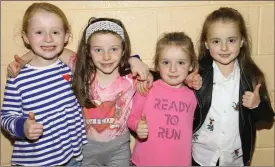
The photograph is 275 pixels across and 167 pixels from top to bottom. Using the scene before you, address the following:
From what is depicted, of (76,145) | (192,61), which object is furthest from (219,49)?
(76,145)

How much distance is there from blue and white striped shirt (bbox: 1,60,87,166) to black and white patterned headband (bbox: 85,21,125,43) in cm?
26

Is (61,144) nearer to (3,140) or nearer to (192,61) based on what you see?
(3,140)

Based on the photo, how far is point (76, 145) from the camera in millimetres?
1765

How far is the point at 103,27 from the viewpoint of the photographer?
5.72 ft

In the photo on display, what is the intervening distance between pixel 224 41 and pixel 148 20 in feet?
1.57

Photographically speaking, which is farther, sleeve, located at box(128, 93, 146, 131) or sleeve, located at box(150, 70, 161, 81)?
sleeve, located at box(150, 70, 161, 81)

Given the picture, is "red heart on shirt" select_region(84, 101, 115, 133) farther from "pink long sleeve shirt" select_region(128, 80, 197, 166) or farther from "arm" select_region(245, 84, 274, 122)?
"arm" select_region(245, 84, 274, 122)

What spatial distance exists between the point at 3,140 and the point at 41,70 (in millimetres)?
615

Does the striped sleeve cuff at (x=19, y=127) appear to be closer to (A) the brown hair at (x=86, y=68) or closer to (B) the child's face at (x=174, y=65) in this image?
(A) the brown hair at (x=86, y=68)

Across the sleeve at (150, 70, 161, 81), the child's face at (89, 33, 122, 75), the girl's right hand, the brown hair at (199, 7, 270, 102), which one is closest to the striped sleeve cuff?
the girl's right hand

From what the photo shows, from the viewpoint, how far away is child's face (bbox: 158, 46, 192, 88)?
5.74ft

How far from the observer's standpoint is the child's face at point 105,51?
172 centimetres

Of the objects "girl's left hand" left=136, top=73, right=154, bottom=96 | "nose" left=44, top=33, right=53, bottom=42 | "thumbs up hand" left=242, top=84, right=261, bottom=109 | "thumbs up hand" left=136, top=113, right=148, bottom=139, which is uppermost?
"nose" left=44, top=33, right=53, bottom=42

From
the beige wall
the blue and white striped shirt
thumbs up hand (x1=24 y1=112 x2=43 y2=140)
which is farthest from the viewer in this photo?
the beige wall
